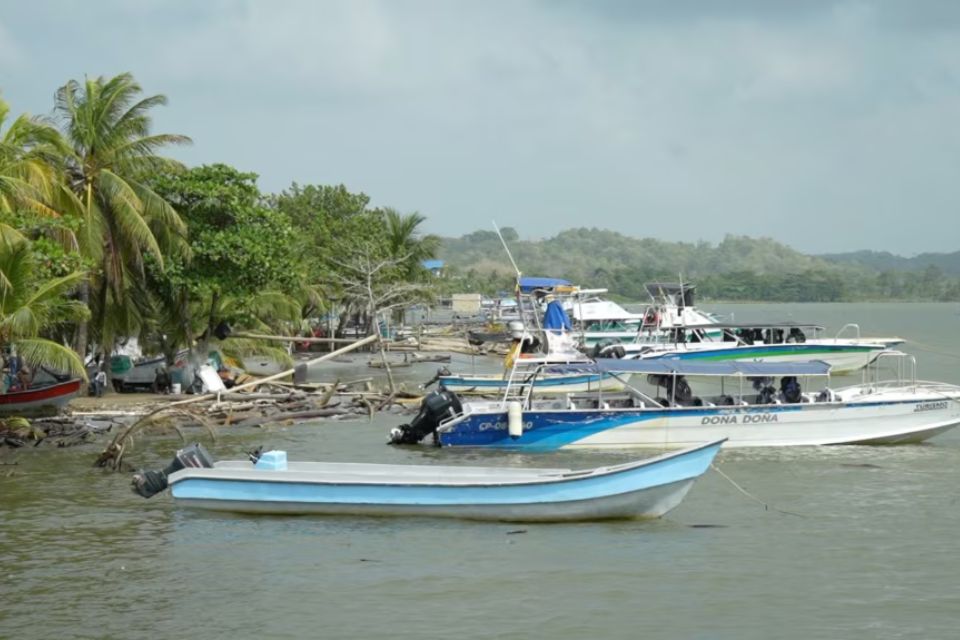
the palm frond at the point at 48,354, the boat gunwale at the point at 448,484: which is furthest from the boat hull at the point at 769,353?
the boat gunwale at the point at 448,484

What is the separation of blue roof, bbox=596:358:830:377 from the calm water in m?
3.45

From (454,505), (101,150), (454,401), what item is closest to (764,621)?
(454,505)

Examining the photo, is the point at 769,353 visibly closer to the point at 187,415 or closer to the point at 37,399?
Result: the point at 187,415

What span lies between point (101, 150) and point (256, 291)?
5.84 meters

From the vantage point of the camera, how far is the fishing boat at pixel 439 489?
1541 cm

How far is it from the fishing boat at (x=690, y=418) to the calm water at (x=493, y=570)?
3.01 meters

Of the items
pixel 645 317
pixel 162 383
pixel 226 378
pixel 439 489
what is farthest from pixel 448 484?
pixel 645 317

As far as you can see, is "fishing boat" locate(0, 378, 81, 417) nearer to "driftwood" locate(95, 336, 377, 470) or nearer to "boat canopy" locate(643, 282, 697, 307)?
"driftwood" locate(95, 336, 377, 470)

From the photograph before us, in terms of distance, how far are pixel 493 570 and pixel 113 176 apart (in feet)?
58.7

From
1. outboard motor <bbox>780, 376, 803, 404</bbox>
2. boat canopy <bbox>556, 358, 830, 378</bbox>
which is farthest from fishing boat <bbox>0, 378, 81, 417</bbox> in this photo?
outboard motor <bbox>780, 376, 803, 404</bbox>

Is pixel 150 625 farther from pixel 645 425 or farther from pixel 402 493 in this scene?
pixel 645 425

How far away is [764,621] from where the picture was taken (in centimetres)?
1220

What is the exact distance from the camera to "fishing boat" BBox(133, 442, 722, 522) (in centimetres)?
1541

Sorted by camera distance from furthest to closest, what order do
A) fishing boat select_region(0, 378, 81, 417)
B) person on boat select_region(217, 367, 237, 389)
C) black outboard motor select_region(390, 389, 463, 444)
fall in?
1. person on boat select_region(217, 367, 237, 389)
2. fishing boat select_region(0, 378, 81, 417)
3. black outboard motor select_region(390, 389, 463, 444)
